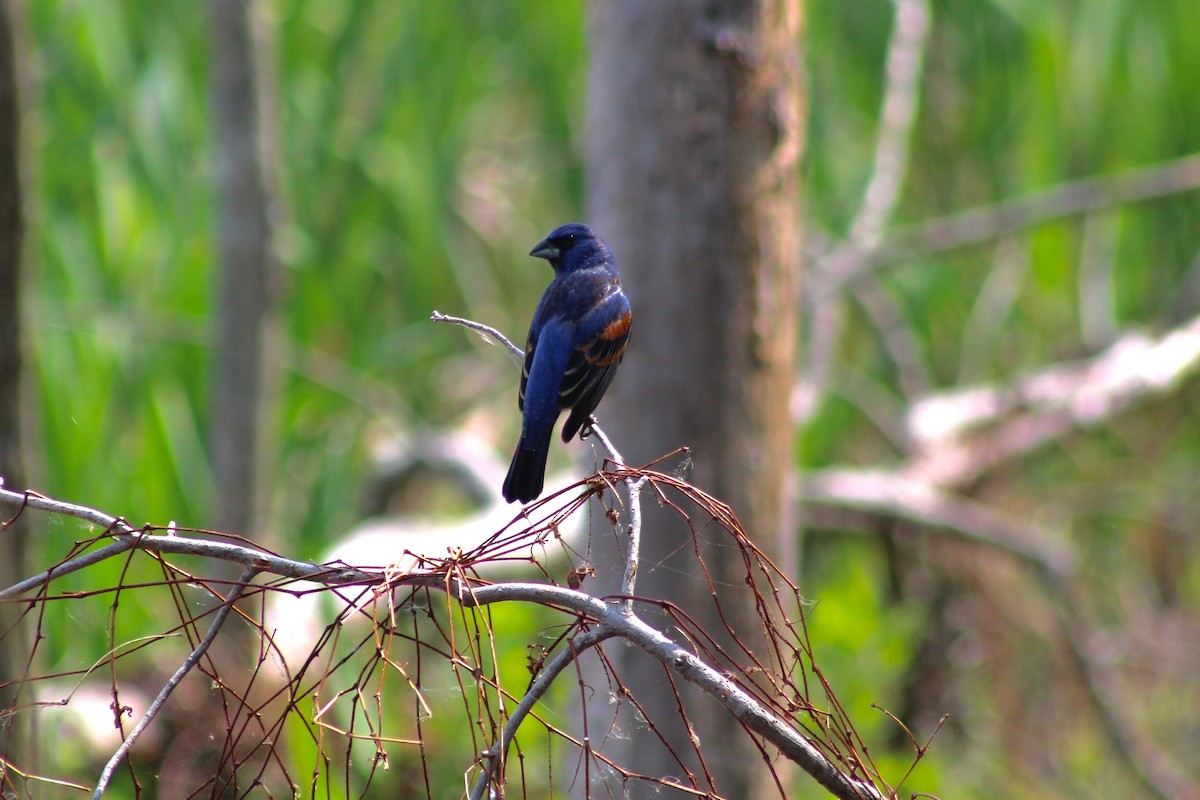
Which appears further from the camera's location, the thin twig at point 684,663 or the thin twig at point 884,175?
the thin twig at point 884,175

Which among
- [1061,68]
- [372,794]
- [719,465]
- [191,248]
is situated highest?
[1061,68]

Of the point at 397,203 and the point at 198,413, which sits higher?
the point at 397,203

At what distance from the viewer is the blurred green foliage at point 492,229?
20.5 ft

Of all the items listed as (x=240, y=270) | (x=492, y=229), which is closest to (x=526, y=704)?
(x=240, y=270)

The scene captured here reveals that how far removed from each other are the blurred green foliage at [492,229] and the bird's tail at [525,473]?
3.55 m

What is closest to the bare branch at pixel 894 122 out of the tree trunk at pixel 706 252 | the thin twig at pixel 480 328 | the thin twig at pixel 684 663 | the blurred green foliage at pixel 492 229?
the blurred green foliage at pixel 492 229

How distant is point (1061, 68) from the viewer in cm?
770

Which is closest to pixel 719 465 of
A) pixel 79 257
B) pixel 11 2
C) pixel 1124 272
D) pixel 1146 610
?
pixel 11 2

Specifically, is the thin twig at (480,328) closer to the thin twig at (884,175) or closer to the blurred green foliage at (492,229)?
the blurred green foliage at (492,229)

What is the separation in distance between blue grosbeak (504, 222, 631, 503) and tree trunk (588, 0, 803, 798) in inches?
43.1

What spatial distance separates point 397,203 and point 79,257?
1997mm

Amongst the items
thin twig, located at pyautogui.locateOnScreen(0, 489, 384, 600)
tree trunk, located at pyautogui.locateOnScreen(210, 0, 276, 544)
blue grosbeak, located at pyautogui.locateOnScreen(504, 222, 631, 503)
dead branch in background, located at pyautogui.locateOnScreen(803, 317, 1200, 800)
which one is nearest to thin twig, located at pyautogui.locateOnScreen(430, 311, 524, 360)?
blue grosbeak, located at pyautogui.locateOnScreen(504, 222, 631, 503)

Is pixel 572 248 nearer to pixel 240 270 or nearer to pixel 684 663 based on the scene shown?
pixel 684 663

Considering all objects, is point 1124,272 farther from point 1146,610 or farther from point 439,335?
point 439,335
